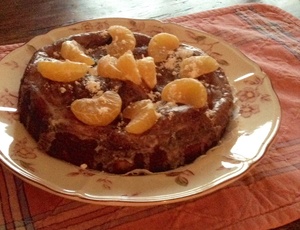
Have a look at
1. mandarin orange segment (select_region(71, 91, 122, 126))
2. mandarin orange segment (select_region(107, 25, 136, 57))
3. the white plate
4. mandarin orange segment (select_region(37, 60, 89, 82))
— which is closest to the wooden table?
the white plate

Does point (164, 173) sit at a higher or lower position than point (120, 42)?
lower

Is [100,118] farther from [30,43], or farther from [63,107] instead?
[30,43]

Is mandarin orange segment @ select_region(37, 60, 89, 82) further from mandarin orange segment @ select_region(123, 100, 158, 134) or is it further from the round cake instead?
mandarin orange segment @ select_region(123, 100, 158, 134)

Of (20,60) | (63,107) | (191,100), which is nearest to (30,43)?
(20,60)

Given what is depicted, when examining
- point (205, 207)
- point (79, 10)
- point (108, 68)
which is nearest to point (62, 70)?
point (108, 68)

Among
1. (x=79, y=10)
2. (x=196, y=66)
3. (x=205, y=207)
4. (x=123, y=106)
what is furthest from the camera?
(x=79, y=10)

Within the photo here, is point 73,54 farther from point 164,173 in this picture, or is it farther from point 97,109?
point 164,173
